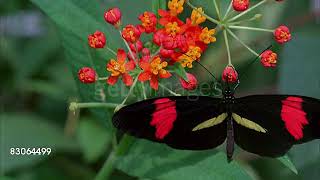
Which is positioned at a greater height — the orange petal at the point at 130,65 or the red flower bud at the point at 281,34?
the red flower bud at the point at 281,34

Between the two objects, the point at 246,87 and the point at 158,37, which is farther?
the point at 246,87

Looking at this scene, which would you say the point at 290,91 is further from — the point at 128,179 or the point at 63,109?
the point at 63,109

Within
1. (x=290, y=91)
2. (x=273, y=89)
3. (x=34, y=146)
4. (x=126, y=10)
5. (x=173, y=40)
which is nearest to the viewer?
(x=173, y=40)

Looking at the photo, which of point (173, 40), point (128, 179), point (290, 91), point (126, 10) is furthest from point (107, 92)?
point (290, 91)

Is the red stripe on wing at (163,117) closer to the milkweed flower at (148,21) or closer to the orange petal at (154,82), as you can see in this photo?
the orange petal at (154,82)

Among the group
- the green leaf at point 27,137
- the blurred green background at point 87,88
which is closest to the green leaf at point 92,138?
the blurred green background at point 87,88

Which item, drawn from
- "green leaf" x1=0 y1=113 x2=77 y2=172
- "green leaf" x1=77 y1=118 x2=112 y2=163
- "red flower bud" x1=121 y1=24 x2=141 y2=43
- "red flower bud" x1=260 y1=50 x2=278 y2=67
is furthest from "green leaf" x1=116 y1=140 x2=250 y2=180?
"green leaf" x1=0 y1=113 x2=77 y2=172

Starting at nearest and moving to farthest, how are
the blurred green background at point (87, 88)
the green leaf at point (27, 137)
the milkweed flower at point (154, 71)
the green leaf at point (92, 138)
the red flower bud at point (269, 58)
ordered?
the milkweed flower at point (154, 71) → the red flower bud at point (269, 58) → the blurred green background at point (87, 88) → the green leaf at point (92, 138) → the green leaf at point (27, 137)

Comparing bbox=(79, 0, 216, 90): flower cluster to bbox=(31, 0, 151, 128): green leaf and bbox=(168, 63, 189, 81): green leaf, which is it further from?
bbox=(31, 0, 151, 128): green leaf
